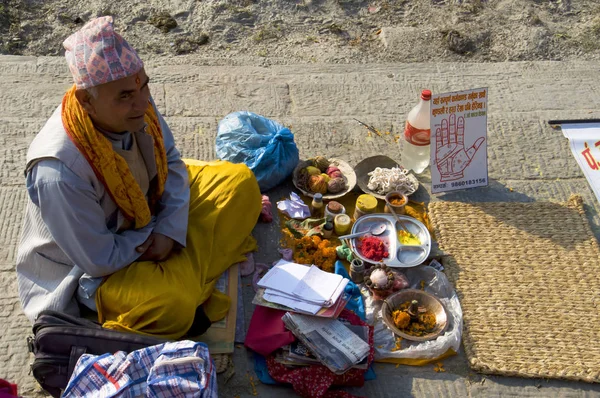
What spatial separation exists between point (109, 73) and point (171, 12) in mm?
3705

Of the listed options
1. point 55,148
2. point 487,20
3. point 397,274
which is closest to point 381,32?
point 487,20

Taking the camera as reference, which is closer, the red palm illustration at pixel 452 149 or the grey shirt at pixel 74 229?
the grey shirt at pixel 74 229

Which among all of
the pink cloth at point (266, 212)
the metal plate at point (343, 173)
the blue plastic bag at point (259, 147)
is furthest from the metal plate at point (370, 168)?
the pink cloth at point (266, 212)

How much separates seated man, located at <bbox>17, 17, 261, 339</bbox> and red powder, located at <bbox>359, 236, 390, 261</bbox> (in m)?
0.72

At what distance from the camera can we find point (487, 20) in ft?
20.0

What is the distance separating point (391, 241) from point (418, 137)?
0.85 m

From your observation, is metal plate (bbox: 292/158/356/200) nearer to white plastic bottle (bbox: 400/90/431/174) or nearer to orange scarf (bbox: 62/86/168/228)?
white plastic bottle (bbox: 400/90/431/174)

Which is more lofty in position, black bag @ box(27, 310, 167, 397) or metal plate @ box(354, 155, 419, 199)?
black bag @ box(27, 310, 167, 397)

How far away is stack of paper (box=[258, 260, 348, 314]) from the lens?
3207 millimetres

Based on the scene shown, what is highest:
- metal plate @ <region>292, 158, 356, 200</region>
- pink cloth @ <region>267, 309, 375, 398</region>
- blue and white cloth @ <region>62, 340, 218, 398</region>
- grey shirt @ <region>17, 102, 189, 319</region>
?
grey shirt @ <region>17, 102, 189, 319</region>

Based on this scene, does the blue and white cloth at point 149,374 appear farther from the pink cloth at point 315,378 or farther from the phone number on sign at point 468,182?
the phone number on sign at point 468,182

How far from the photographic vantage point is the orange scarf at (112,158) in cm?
276

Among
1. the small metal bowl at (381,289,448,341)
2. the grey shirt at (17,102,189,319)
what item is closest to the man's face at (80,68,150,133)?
the grey shirt at (17,102,189,319)

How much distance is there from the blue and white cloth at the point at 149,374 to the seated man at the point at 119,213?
0.33 m
